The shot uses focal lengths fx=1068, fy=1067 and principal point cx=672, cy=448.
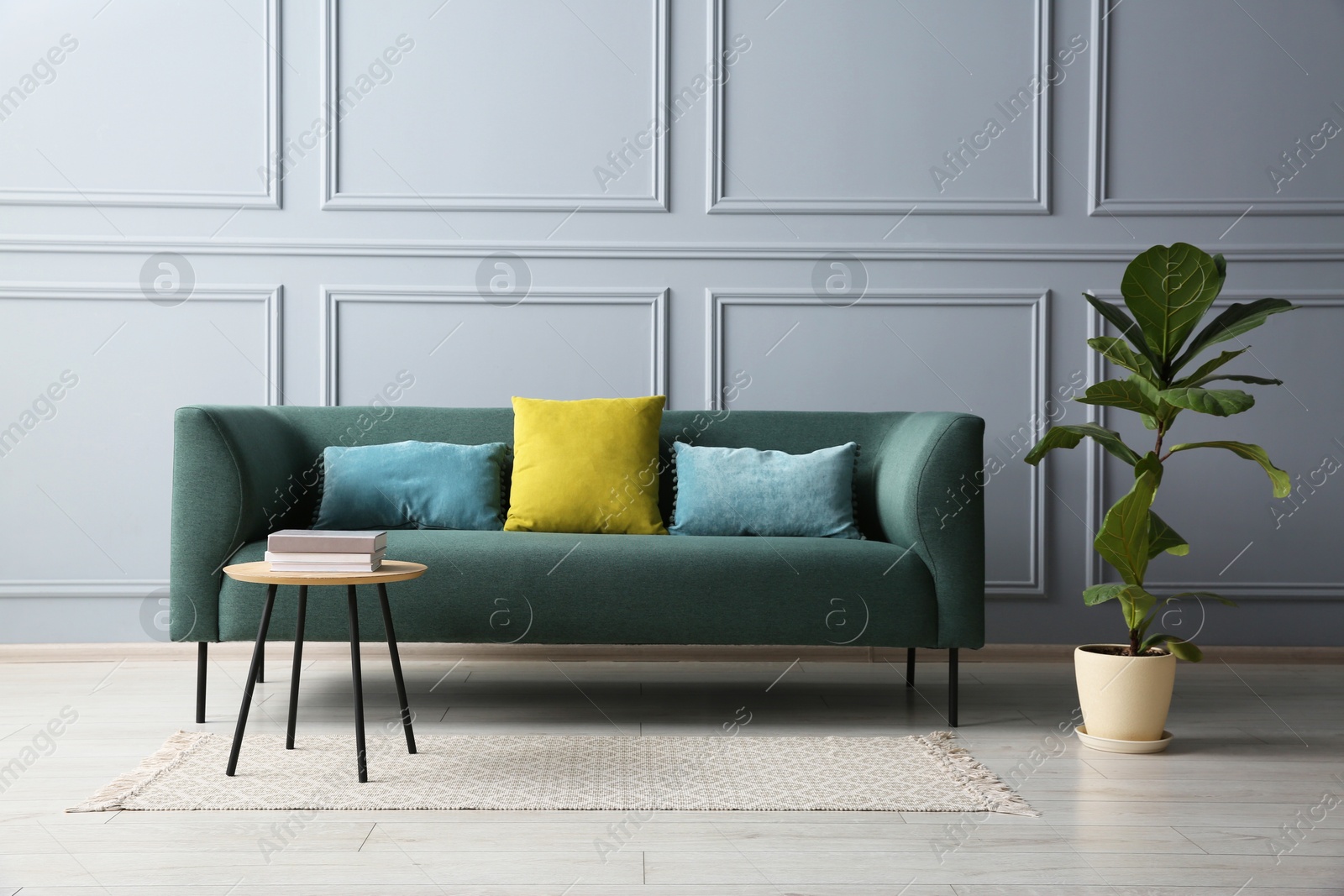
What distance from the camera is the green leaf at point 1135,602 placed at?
240 cm

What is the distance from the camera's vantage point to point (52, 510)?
3.40 meters

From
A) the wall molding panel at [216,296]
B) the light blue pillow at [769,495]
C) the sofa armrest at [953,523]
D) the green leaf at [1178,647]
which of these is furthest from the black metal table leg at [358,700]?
the green leaf at [1178,647]

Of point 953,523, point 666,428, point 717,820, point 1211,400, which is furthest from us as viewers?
point 666,428

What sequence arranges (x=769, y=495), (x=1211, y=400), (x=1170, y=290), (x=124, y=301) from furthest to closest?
(x=124, y=301), (x=769, y=495), (x=1170, y=290), (x=1211, y=400)

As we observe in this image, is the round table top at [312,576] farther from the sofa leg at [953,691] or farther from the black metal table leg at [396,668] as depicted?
the sofa leg at [953,691]

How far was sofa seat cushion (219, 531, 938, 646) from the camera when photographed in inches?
97.2

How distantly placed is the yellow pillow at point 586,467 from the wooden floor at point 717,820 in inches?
19.0

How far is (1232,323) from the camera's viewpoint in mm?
2475

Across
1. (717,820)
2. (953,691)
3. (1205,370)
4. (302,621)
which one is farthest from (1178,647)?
(302,621)

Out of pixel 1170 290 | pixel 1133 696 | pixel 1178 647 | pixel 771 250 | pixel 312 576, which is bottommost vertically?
pixel 1133 696

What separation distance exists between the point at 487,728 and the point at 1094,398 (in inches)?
62.9

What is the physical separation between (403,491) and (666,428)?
76 centimetres

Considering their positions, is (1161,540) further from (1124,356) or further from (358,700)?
(358,700)

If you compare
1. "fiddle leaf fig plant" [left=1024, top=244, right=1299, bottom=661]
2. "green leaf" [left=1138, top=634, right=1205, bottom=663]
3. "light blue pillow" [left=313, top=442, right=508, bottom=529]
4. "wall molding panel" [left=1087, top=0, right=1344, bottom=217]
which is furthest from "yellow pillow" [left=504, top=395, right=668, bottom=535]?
"wall molding panel" [left=1087, top=0, right=1344, bottom=217]
